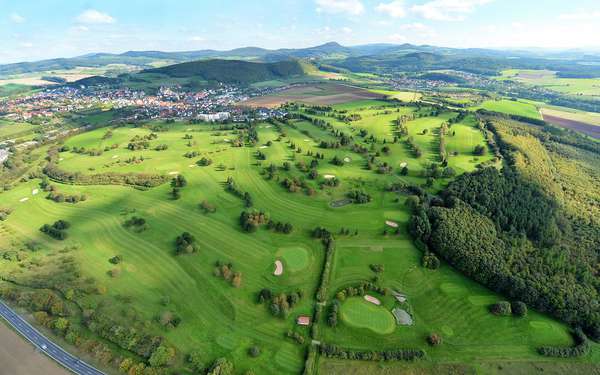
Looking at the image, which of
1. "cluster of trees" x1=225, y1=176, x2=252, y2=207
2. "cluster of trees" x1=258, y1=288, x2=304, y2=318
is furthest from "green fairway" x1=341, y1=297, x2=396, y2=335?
"cluster of trees" x1=225, y1=176, x2=252, y2=207

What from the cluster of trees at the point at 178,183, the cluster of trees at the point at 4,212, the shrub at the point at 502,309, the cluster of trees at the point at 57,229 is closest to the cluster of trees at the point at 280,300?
the shrub at the point at 502,309

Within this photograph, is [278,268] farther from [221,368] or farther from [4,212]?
[4,212]

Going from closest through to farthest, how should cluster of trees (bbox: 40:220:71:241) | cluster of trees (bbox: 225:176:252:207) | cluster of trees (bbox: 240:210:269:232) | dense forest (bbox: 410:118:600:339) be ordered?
dense forest (bbox: 410:118:600:339) < cluster of trees (bbox: 40:220:71:241) < cluster of trees (bbox: 240:210:269:232) < cluster of trees (bbox: 225:176:252:207)

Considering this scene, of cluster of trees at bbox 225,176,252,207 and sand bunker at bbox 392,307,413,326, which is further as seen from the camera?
cluster of trees at bbox 225,176,252,207

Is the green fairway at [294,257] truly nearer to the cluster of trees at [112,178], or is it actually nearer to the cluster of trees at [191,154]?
the cluster of trees at [112,178]

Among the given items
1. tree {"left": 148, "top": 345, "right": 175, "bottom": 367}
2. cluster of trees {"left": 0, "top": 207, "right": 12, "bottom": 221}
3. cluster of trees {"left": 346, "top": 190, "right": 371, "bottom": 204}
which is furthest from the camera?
cluster of trees {"left": 346, "top": 190, "right": 371, "bottom": 204}

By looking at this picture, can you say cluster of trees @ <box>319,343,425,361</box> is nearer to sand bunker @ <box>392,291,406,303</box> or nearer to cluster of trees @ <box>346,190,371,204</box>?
sand bunker @ <box>392,291,406,303</box>
